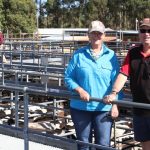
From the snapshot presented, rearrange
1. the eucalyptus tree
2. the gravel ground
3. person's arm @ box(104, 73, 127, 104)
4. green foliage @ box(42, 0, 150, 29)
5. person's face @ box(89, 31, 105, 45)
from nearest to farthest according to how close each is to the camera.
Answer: person's arm @ box(104, 73, 127, 104) < person's face @ box(89, 31, 105, 45) < the gravel ground < the eucalyptus tree < green foliage @ box(42, 0, 150, 29)

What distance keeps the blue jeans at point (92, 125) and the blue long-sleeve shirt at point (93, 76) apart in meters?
0.07

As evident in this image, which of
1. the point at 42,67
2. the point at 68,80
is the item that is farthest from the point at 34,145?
the point at 42,67

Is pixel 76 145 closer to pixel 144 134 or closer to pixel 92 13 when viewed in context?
pixel 144 134

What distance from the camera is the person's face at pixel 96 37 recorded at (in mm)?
4961

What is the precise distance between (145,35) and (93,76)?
74 centimetres

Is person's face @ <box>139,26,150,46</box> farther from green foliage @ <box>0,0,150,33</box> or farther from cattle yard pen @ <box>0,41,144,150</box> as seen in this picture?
green foliage @ <box>0,0,150,33</box>

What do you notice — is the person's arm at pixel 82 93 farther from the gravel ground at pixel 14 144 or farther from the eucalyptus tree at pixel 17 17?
the eucalyptus tree at pixel 17 17

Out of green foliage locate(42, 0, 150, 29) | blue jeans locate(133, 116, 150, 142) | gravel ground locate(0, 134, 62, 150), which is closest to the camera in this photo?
blue jeans locate(133, 116, 150, 142)

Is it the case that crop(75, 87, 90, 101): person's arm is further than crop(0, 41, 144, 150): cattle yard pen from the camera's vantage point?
No

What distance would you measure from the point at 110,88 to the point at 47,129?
17.2 feet

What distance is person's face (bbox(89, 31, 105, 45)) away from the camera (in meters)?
4.96

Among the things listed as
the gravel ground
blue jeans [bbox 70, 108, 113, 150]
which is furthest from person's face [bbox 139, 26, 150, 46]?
the gravel ground

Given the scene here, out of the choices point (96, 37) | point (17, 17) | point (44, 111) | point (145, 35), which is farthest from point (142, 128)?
point (17, 17)

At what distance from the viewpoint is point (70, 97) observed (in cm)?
499
